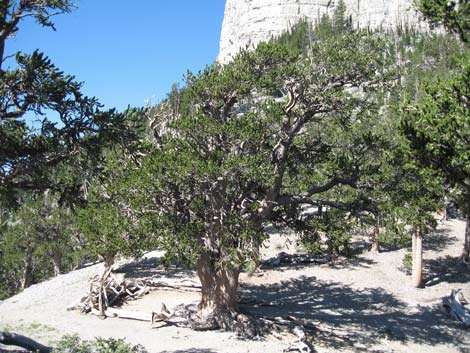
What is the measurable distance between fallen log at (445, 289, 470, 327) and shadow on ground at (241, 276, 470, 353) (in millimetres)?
337

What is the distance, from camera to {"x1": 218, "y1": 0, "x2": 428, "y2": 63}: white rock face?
540 ft

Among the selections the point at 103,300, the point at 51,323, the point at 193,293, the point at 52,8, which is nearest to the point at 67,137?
the point at 52,8

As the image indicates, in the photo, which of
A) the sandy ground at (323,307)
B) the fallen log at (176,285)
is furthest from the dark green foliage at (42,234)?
the fallen log at (176,285)

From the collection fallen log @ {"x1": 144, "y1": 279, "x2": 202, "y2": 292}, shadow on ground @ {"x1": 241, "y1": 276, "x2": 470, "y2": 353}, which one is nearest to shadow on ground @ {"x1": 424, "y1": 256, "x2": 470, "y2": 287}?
shadow on ground @ {"x1": 241, "y1": 276, "x2": 470, "y2": 353}

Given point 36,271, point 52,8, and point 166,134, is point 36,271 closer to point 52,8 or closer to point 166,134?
point 166,134

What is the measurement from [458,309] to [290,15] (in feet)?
531

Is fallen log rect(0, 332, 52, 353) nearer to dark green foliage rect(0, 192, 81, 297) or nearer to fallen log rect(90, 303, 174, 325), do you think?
fallen log rect(90, 303, 174, 325)

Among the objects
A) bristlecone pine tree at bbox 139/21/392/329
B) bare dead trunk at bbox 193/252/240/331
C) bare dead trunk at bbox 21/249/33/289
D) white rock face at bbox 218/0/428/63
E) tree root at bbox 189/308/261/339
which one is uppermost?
white rock face at bbox 218/0/428/63

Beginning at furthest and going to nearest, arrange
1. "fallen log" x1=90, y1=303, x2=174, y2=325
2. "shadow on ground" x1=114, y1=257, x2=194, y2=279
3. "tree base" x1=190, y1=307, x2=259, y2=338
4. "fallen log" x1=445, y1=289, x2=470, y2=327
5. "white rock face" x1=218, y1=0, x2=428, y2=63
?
"white rock face" x1=218, y1=0, x2=428, y2=63, "shadow on ground" x1=114, y1=257, x2=194, y2=279, "fallen log" x1=445, y1=289, x2=470, y2=327, "fallen log" x1=90, y1=303, x2=174, y2=325, "tree base" x1=190, y1=307, x2=259, y2=338

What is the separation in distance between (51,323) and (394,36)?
5594 inches

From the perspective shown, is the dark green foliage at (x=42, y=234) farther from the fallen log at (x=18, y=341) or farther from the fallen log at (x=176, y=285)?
the fallen log at (x=18, y=341)

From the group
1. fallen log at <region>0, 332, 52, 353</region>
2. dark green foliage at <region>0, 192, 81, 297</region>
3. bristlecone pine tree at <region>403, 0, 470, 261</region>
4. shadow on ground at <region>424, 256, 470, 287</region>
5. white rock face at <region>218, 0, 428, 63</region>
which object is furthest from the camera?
white rock face at <region>218, 0, 428, 63</region>

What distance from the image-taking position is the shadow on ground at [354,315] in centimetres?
1664

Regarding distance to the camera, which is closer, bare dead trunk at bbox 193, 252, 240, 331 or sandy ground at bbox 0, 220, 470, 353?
sandy ground at bbox 0, 220, 470, 353
